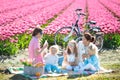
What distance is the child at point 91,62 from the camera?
9.34 metres

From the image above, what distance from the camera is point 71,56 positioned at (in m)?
9.59

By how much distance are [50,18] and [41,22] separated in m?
3.26

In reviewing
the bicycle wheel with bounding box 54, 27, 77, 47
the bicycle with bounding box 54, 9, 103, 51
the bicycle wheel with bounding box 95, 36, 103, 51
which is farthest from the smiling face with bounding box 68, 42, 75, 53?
the bicycle wheel with bounding box 54, 27, 77, 47

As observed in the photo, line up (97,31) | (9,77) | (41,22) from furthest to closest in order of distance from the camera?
(41,22), (97,31), (9,77)

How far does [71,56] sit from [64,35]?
124 inches

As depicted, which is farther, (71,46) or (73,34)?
(73,34)

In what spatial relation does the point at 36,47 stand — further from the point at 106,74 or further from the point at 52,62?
the point at 106,74

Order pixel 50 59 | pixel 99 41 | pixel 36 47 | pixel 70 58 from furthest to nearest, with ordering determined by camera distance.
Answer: pixel 99 41 < pixel 70 58 < pixel 50 59 < pixel 36 47

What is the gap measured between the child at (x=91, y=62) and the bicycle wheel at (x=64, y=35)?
2.88 m

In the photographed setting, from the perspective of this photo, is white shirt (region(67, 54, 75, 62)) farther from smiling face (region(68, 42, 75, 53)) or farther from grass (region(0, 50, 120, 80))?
grass (region(0, 50, 120, 80))

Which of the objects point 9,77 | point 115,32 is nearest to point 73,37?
point 115,32

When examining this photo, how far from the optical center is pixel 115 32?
538 inches

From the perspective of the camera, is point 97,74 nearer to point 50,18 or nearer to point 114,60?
point 114,60

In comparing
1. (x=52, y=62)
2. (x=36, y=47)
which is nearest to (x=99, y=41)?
(x=52, y=62)
